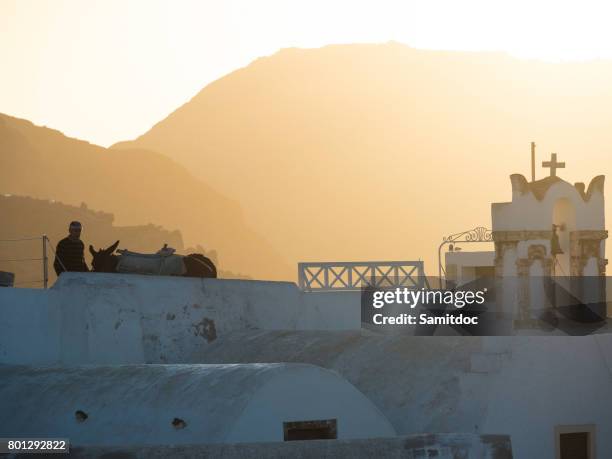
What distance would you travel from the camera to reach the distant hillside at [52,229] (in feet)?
369

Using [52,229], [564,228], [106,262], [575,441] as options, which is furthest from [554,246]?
[52,229]

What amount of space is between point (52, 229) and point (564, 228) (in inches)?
3864

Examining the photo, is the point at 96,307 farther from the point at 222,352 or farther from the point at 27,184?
the point at 27,184

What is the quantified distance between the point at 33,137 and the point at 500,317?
519ft

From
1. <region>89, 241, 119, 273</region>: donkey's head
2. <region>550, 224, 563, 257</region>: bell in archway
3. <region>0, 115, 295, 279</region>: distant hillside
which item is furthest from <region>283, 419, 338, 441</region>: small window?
<region>0, 115, 295, 279</region>: distant hillside

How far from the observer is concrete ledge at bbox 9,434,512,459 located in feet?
40.7

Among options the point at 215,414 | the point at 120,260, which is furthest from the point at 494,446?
the point at 120,260

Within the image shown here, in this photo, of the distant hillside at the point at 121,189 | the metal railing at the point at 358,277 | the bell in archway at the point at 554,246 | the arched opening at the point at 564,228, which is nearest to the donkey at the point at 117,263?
the metal railing at the point at 358,277

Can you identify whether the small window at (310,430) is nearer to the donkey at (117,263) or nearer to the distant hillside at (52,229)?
the donkey at (117,263)

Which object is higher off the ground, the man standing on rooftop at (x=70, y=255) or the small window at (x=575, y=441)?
the man standing on rooftop at (x=70, y=255)

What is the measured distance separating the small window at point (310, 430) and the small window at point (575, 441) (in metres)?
4.20

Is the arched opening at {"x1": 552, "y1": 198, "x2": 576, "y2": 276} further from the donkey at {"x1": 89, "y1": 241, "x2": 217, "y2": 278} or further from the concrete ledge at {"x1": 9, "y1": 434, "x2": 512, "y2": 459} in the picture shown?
the concrete ledge at {"x1": 9, "y1": 434, "x2": 512, "y2": 459}

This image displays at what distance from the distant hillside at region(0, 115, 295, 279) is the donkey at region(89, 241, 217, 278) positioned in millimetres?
141922

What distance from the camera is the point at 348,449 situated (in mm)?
12906
